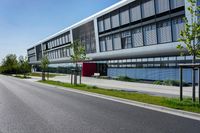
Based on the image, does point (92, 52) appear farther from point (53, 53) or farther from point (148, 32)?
point (53, 53)

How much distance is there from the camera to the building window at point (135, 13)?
3631 centimetres

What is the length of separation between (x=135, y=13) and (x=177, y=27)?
844 cm

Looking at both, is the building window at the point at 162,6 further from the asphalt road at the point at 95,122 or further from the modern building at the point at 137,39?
the asphalt road at the point at 95,122

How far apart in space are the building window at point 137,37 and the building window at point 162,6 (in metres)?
5.01

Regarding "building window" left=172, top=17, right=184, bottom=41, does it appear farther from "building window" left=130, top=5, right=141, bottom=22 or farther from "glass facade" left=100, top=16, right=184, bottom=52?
"building window" left=130, top=5, right=141, bottom=22

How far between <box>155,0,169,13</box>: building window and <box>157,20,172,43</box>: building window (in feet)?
5.10

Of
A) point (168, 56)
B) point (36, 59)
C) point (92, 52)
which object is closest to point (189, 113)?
point (168, 56)

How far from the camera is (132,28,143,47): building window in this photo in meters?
36.7

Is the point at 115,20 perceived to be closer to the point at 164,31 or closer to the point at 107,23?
the point at 107,23

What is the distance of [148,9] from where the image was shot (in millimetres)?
34344

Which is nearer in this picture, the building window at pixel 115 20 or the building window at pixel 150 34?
the building window at pixel 150 34

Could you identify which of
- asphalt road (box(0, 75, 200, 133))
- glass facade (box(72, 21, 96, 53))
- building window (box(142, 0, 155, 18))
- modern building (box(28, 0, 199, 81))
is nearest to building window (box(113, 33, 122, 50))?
modern building (box(28, 0, 199, 81))

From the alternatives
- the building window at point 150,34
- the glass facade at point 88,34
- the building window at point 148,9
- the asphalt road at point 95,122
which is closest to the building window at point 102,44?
the glass facade at point 88,34

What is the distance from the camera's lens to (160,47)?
106 feet
